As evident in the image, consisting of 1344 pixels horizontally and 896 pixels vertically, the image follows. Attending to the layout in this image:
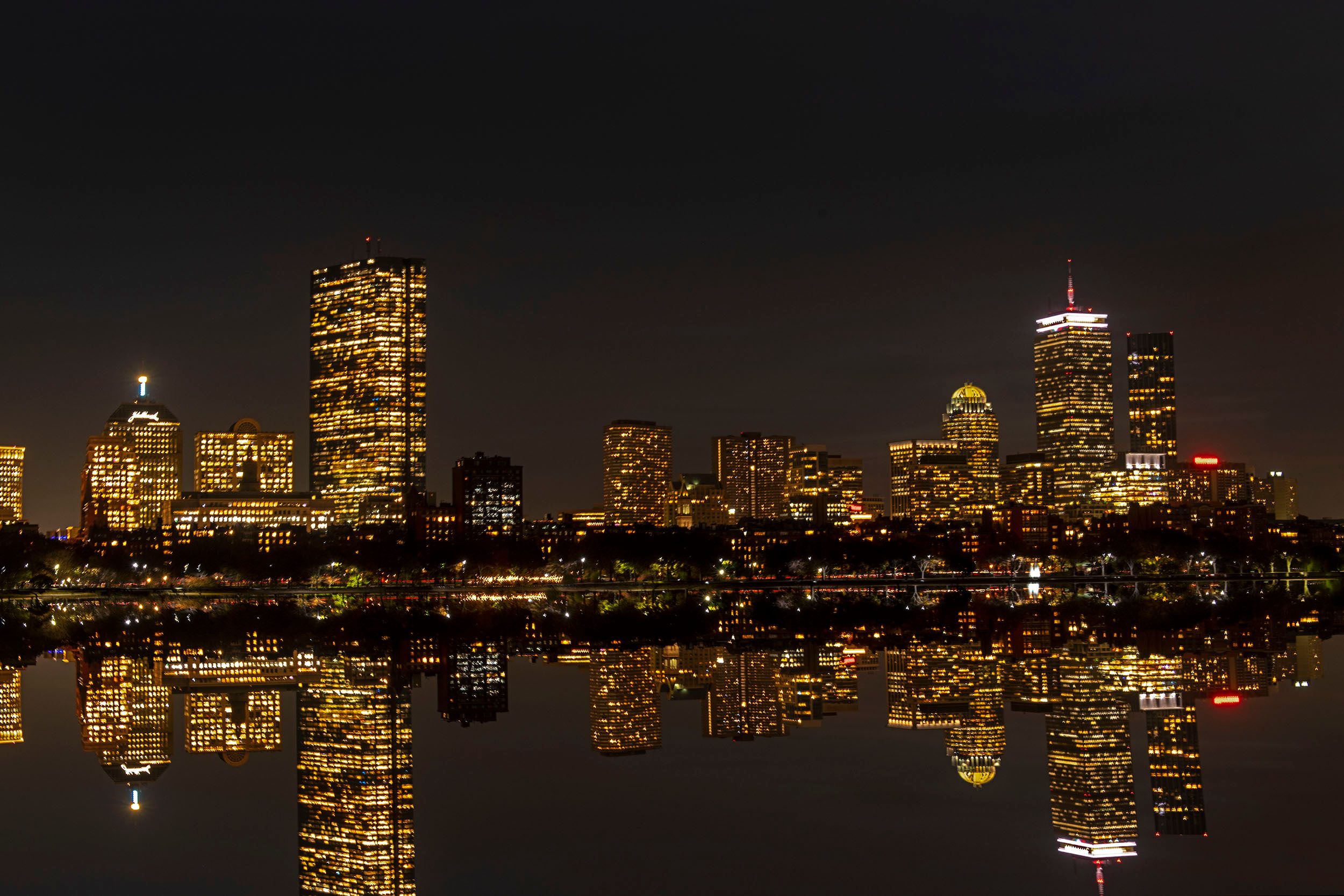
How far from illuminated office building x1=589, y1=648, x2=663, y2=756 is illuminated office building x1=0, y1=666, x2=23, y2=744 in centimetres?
1166

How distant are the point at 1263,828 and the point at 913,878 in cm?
531

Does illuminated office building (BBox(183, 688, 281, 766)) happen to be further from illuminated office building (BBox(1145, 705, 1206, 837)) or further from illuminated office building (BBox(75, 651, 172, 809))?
illuminated office building (BBox(1145, 705, 1206, 837))

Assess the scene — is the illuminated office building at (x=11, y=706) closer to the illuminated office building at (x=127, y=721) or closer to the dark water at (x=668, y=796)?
the dark water at (x=668, y=796)

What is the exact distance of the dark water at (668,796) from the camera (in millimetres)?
17516

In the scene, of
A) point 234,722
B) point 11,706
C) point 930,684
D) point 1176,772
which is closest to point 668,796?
point 1176,772

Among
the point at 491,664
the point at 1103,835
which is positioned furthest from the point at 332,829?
the point at 491,664

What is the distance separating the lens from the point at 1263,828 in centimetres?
1931

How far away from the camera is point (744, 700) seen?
3600cm

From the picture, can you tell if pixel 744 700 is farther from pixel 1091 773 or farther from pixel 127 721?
pixel 127 721

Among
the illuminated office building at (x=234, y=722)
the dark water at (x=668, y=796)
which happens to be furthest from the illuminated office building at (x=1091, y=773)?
the illuminated office building at (x=234, y=722)

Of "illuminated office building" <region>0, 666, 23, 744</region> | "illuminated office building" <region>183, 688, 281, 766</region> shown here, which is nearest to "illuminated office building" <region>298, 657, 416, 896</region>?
"illuminated office building" <region>183, 688, 281, 766</region>

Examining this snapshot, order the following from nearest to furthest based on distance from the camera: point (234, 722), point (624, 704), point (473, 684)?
point (234, 722) → point (624, 704) → point (473, 684)

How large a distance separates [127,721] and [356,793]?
40.7 ft

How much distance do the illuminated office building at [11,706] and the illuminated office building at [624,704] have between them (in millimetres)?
11655
